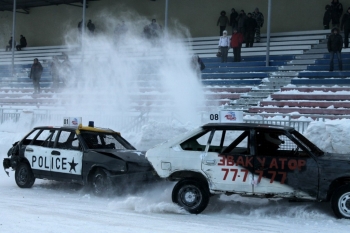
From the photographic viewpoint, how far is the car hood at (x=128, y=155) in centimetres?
1061

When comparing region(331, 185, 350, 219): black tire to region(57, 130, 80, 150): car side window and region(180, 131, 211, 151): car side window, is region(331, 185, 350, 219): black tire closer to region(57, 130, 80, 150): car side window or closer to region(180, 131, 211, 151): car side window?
region(180, 131, 211, 151): car side window

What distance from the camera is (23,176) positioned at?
11758 mm

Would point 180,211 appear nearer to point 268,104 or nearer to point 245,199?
point 245,199

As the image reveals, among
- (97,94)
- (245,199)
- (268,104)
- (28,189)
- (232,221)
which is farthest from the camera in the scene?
(97,94)

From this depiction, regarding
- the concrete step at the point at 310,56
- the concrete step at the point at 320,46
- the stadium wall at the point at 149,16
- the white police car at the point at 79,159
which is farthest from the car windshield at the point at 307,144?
the stadium wall at the point at 149,16

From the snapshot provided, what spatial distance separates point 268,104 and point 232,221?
1148cm

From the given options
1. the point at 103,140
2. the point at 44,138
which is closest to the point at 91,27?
the point at 44,138

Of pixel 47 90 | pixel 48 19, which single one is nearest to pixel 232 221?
pixel 47 90

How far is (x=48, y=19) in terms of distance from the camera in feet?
121

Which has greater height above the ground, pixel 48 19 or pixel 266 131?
pixel 48 19

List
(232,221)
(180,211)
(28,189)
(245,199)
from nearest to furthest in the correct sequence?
(232,221)
(180,211)
(245,199)
(28,189)

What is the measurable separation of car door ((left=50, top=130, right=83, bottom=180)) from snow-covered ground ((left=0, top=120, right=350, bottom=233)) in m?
0.37

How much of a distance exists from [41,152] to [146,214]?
3569 millimetres

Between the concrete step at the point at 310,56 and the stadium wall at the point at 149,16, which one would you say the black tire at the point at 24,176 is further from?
the stadium wall at the point at 149,16
